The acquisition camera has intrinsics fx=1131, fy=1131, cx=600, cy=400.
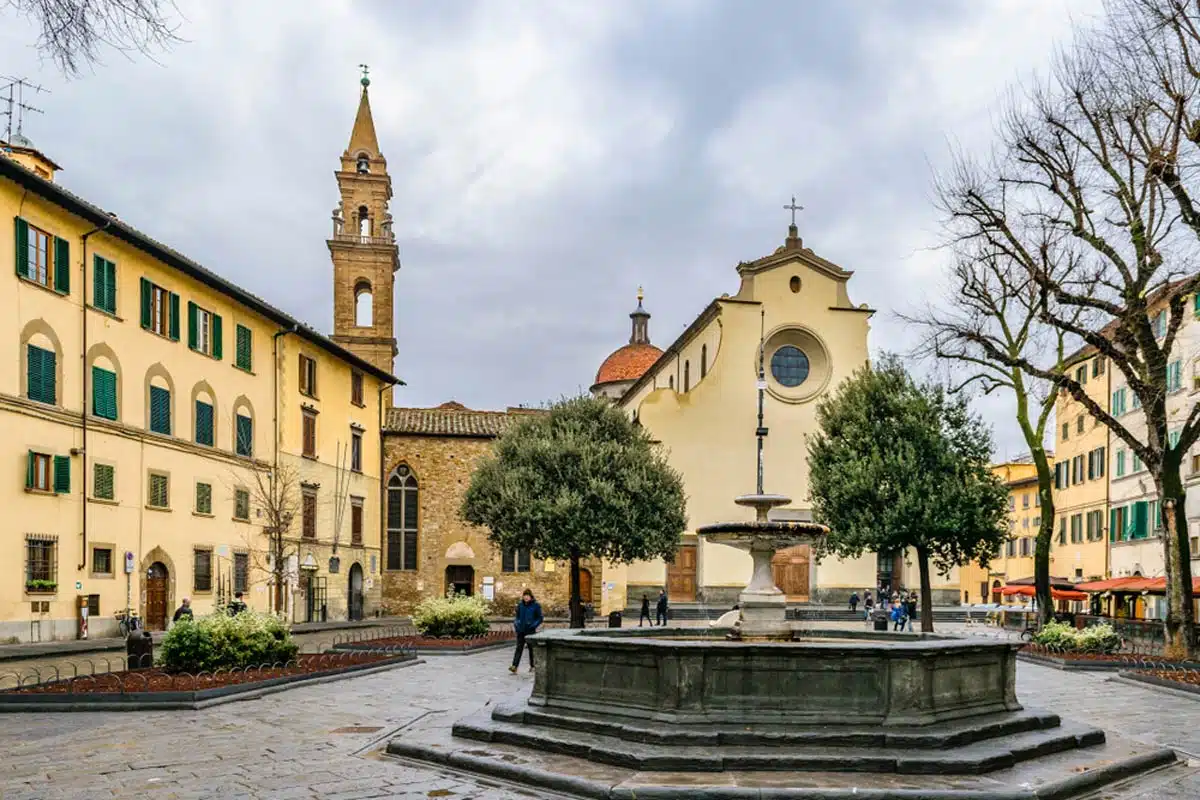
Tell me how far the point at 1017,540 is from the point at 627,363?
1158 inches

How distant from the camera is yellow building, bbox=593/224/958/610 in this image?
47000 mm

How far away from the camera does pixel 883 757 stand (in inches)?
404

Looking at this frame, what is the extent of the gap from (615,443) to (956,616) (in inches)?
772

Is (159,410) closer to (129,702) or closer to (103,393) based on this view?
(103,393)

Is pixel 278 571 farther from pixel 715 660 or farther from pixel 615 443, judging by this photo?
pixel 715 660

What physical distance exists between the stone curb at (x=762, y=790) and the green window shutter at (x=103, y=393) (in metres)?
20.6

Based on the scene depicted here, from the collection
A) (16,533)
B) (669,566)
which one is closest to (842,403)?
(669,566)

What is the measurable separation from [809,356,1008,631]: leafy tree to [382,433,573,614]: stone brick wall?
48.1 ft

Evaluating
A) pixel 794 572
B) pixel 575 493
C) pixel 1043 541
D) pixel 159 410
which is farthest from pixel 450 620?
pixel 794 572

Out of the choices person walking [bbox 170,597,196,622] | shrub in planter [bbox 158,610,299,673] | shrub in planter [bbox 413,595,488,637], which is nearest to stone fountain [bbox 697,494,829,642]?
shrub in planter [bbox 158,610,299,673]

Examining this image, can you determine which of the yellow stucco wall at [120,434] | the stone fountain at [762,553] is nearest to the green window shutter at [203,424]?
the yellow stucco wall at [120,434]

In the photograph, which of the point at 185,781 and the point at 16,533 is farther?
the point at 16,533

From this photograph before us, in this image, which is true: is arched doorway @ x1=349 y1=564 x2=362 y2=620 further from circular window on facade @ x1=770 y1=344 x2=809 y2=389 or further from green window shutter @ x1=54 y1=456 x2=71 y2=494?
circular window on facade @ x1=770 y1=344 x2=809 y2=389

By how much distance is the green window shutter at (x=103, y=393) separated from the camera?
2809 centimetres
